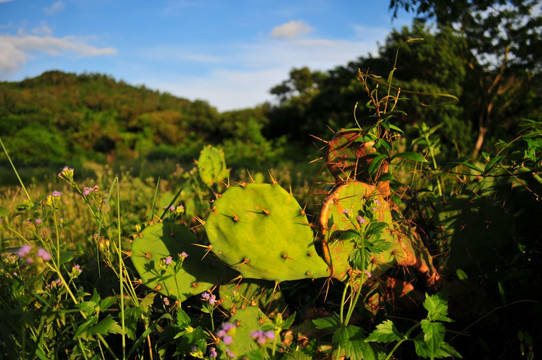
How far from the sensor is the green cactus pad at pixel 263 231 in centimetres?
122

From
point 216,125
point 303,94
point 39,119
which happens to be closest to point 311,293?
point 216,125

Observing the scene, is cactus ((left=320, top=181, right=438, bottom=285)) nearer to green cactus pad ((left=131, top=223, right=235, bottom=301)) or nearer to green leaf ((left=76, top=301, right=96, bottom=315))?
green cactus pad ((left=131, top=223, right=235, bottom=301))

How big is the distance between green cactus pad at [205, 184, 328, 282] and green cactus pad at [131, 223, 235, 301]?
202 millimetres

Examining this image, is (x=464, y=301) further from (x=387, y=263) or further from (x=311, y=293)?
(x=311, y=293)

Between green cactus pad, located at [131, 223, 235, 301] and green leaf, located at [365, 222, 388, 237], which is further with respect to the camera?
green cactus pad, located at [131, 223, 235, 301]

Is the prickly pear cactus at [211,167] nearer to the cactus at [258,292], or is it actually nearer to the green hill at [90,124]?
the cactus at [258,292]

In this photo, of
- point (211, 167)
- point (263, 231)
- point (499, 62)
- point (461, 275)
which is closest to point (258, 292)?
point (263, 231)

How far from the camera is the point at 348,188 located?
3.99 feet

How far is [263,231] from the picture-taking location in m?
1.23

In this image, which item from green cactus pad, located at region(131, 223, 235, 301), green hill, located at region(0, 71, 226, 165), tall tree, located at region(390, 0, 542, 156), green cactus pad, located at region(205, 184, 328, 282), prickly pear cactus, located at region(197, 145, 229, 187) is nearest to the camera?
A: green cactus pad, located at region(205, 184, 328, 282)

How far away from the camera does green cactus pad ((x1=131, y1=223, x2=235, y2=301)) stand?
4.41ft

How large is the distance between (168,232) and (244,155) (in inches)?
445

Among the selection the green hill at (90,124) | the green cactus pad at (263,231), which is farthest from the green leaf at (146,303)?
the green hill at (90,124)

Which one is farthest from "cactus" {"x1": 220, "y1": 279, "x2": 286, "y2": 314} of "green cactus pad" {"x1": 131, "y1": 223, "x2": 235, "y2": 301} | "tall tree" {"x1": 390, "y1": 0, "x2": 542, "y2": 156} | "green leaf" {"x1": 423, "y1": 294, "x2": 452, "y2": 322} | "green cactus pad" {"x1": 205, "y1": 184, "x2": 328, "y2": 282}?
"tall tree" {"x1": 390, "y1": 0, "x2": 542, "y2": 156}
